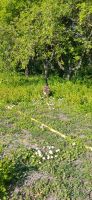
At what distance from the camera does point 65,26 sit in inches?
1013

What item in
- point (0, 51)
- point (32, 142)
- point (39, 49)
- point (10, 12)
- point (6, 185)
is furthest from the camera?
point (10, 12)

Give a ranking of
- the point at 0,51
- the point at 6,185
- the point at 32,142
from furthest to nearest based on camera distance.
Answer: the point at 0,51
the point at 32,142
the point at 6,185

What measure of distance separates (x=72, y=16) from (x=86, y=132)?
1252 centimetres

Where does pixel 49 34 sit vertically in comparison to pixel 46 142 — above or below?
below

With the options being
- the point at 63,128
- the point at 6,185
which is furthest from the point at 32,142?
the point at 6,185

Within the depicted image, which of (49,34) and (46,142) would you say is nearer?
(46,142)

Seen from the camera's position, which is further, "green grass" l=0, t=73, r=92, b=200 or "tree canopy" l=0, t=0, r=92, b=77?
"tree canopy" l=0, t=0, r=92, b=77

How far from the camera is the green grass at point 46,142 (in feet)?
33.1

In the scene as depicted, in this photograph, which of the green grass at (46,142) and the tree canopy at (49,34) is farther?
the tree canopy at (49,34)

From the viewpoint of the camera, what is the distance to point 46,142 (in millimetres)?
13320

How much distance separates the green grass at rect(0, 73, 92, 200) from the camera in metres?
10.1

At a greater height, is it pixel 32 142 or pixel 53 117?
pixel 32 142

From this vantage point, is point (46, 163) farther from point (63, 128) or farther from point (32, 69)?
point (32, 69)

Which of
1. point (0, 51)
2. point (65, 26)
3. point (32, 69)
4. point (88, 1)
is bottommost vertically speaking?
point (32, 69)
